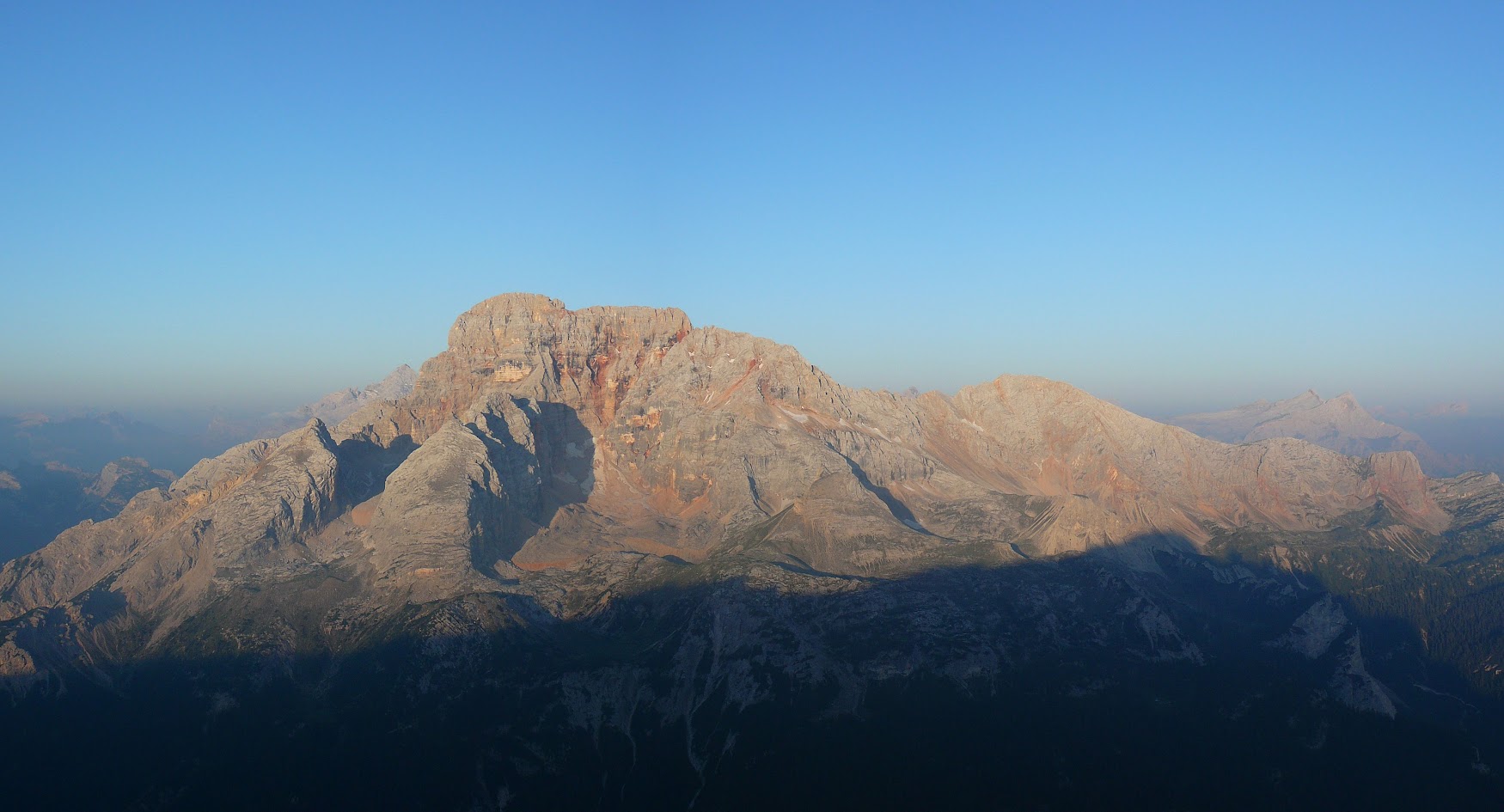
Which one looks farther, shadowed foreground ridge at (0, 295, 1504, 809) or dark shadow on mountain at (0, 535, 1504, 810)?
shadowed foreground ridge at (0, 295, 1504, 809)

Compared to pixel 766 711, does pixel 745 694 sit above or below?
above

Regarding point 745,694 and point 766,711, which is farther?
point 745,694

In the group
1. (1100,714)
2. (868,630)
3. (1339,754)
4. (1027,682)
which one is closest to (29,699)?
(868,630)

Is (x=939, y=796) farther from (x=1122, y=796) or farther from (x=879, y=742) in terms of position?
(x=1122, y=796)

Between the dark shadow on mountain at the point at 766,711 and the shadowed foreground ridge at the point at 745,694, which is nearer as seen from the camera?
the dark shadow on mountain at the point at 766,711

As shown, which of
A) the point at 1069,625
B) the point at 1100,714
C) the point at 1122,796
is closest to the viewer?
the point at 1122,796

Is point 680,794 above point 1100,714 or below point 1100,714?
below

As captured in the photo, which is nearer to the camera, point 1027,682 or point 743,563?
point 1027,682

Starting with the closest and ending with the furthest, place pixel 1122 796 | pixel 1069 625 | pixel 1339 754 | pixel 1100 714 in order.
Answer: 1. pixel 1122 796
2. pixel 1339 754
3. pixel 1100 714
4. pixel 1069 625
